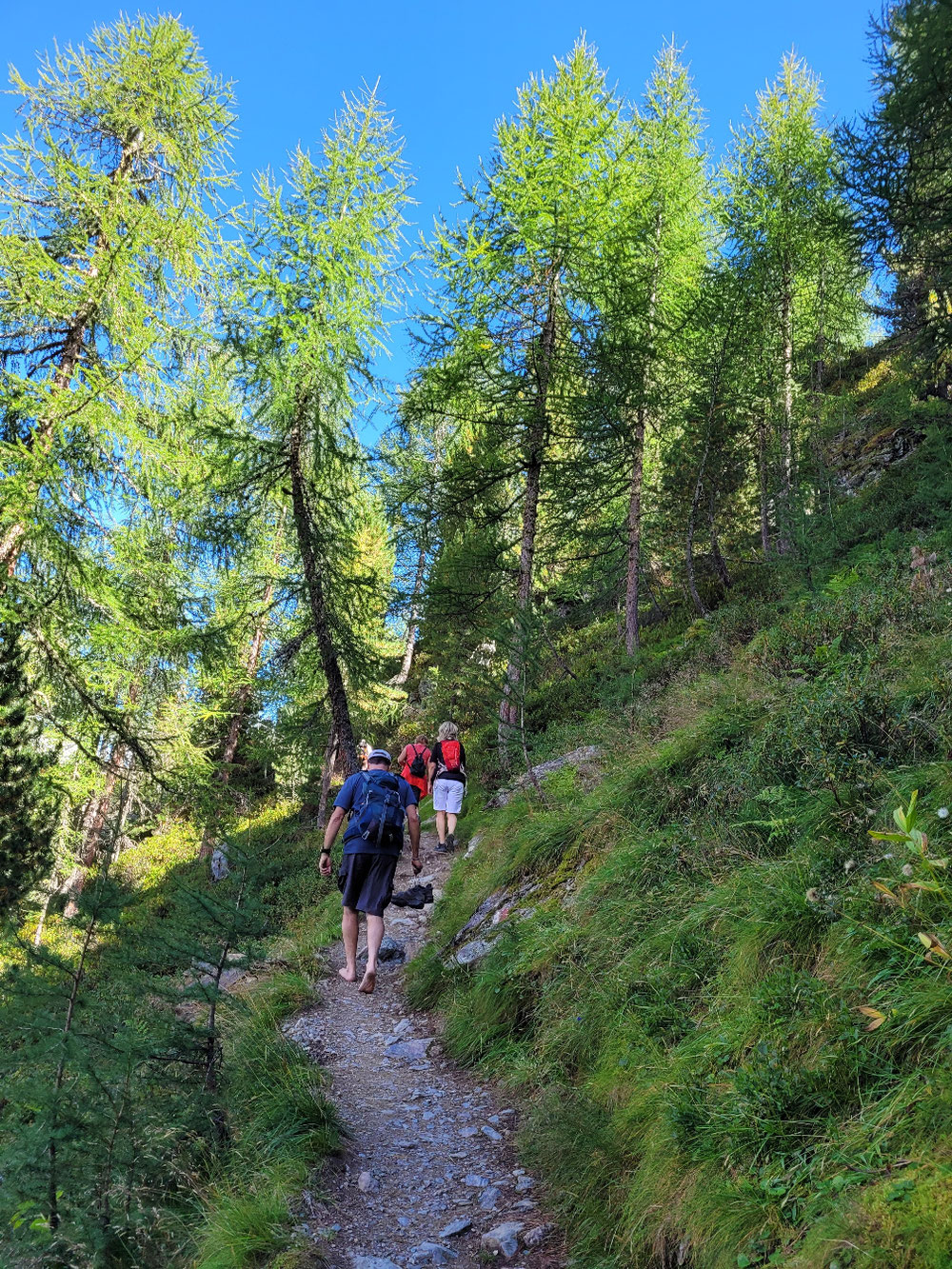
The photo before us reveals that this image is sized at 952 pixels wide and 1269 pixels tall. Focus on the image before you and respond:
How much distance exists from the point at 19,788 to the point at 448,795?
689cm

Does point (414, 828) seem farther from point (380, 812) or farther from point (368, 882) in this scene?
point (380, 812)

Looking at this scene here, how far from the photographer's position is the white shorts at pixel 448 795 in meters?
11.8

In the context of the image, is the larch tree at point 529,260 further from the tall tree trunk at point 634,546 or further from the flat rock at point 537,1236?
the flat rock at point 537,1236

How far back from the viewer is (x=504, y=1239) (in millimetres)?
3352

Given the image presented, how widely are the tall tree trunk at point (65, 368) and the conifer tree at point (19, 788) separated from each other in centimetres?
112

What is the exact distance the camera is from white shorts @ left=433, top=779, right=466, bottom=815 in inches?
466

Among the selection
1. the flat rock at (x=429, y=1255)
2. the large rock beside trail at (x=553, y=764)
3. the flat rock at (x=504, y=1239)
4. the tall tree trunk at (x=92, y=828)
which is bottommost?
the flat rock at (x=504, y=1239)

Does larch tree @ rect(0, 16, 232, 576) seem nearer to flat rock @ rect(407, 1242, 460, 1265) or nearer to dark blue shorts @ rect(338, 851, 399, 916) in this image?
dark blue shorts @ rect(338, 851, 399, 916)

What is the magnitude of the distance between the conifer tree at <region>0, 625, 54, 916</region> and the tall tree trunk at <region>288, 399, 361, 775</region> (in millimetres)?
4456

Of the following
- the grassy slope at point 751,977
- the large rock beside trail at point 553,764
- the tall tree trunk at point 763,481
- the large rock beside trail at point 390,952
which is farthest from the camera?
the tall tree trunk at point 763,481

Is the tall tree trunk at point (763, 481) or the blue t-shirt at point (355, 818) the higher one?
the tall tree trunk at point (763, 481)

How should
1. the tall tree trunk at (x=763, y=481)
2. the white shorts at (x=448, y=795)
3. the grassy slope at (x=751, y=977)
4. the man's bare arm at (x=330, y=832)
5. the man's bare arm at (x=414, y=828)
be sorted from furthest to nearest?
the tall tree trunk at (x=763, y=481), the white shorts at (x=448, y=795), the man's bare arm at (x=414, y=828), the man's bare arm at (x=330, y=832), the grassy slope at (x=751, y=977)

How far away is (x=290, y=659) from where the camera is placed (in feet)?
45.1

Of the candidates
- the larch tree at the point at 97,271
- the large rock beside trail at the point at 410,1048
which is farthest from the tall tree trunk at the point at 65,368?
the large rock beside trail at the point at 410,1048
